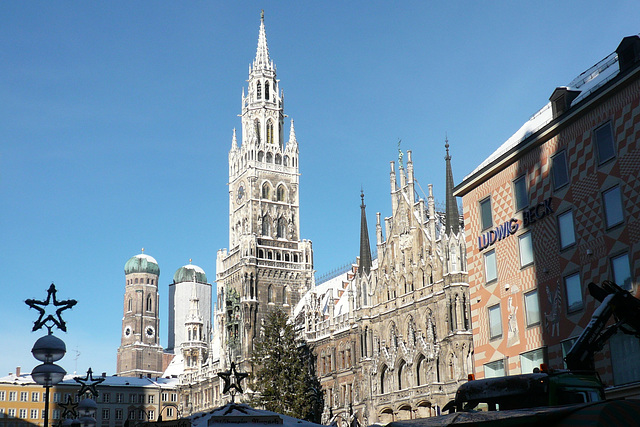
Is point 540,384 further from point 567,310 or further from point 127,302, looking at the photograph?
point 127,302

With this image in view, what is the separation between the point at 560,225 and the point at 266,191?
6653 cm

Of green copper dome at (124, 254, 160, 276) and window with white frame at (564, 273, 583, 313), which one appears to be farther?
green copper dome at (124, 254, 160, 276)

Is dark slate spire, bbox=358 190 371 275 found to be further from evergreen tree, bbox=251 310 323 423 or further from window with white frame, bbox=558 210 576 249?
window with white frame, bbox=558 210 576 249

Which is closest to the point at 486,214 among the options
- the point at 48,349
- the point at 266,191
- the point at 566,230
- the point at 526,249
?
the point at 526,249

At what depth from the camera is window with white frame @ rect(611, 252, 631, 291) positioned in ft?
101

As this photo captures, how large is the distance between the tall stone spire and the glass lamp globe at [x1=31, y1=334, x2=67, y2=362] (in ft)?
293

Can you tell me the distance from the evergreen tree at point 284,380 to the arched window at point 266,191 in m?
23.8

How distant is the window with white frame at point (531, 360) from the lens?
1367 inches

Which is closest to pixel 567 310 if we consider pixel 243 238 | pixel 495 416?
pixel 495 416

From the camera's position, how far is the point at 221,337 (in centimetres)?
9775

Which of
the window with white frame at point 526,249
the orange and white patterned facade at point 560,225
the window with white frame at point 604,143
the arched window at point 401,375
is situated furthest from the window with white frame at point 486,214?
the arched window at point 401,375

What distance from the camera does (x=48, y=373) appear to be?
17.3 m

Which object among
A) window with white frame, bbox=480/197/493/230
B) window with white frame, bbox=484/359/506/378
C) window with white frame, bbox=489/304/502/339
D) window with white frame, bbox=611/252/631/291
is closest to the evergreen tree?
window with white frame, bbox=484/359/506/378

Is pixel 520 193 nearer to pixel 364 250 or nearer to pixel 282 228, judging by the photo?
pixel 364 250
